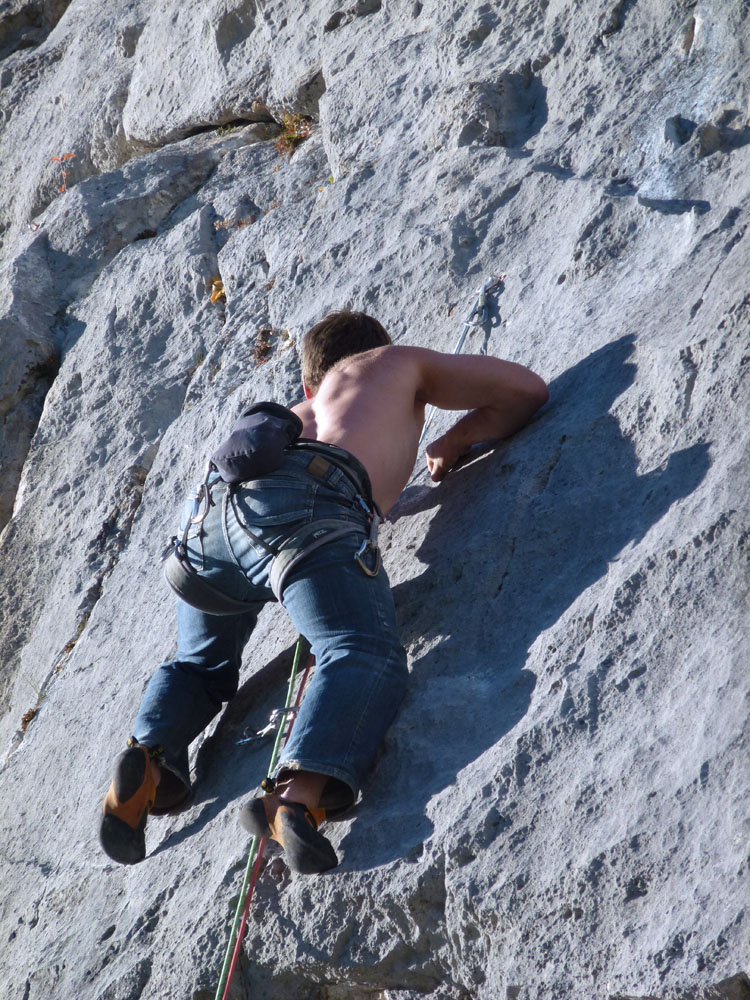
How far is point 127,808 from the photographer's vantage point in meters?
3.38

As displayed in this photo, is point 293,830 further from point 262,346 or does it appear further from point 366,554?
point 262,346

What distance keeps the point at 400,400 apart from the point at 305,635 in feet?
3.24

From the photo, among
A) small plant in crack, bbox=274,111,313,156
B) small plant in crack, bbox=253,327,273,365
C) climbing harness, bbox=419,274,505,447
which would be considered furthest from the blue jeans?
small plant in crack, bbox=274,111,313,156

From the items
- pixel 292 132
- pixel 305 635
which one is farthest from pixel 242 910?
A: pixel 292 132

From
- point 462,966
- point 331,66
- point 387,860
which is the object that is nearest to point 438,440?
point 387,860

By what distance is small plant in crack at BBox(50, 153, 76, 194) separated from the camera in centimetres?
779

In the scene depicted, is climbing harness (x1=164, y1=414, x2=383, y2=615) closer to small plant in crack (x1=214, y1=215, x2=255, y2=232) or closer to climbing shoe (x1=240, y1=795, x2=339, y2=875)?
climbing shoe (x1=240, y1=795, x2=339, y2=875)

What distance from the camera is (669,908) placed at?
2.39 m

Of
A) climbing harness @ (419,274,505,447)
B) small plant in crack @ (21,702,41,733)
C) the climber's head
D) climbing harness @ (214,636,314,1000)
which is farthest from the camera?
small plant in crack @ (21,702,41,733)

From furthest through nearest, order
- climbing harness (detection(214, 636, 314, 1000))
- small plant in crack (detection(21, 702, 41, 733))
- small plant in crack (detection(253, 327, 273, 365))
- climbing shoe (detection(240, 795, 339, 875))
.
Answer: small plant in crack (detection(253, 327, 273, 365)) < small plant in crack (detection(21, 702, 41, 733)) < climbing harness (detection(214, 636, 314, 1000)) < climbing shoe (detection(240, 795, 339, 875))

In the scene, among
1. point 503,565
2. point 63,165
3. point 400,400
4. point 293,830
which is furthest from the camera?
point 63,165

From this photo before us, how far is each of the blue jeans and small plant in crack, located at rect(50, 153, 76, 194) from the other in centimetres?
493

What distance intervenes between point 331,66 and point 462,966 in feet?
17.3

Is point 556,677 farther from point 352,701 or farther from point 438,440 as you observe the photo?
point 438,440
